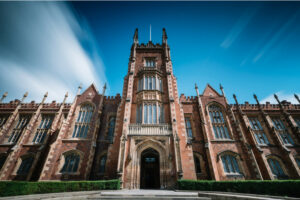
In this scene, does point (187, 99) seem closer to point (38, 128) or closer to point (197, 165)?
point (197, 165)

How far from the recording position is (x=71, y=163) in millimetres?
16312

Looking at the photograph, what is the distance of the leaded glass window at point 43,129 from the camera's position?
783 inches

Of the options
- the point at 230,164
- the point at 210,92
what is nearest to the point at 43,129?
the point at 230,164

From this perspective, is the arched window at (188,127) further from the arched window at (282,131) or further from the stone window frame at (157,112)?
the arched window at (282,131)

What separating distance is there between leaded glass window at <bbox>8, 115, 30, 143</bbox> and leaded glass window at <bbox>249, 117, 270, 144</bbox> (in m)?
39.2

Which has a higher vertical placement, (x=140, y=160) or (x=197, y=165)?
(x=140, y=160)

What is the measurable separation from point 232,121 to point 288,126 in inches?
419

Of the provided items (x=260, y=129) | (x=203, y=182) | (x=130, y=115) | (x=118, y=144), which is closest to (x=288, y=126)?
(x=260, y=129)

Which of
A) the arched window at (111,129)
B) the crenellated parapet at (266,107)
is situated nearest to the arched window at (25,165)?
the arched window at (111,129)

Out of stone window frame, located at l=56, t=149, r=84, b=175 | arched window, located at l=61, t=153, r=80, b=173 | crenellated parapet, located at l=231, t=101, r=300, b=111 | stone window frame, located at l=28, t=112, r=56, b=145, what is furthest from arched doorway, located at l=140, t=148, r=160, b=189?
crenellated parapet, located at l=231, t=101, r=300, b=111

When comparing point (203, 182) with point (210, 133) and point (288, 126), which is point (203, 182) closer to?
point (210, 133)

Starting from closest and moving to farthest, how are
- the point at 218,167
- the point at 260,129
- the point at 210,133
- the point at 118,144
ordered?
the point at 118,144 → the point at 218,167 → the point at 210,133 → the point at 260,129

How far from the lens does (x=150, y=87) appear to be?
18625mm

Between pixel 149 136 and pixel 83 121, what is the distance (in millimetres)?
11847
